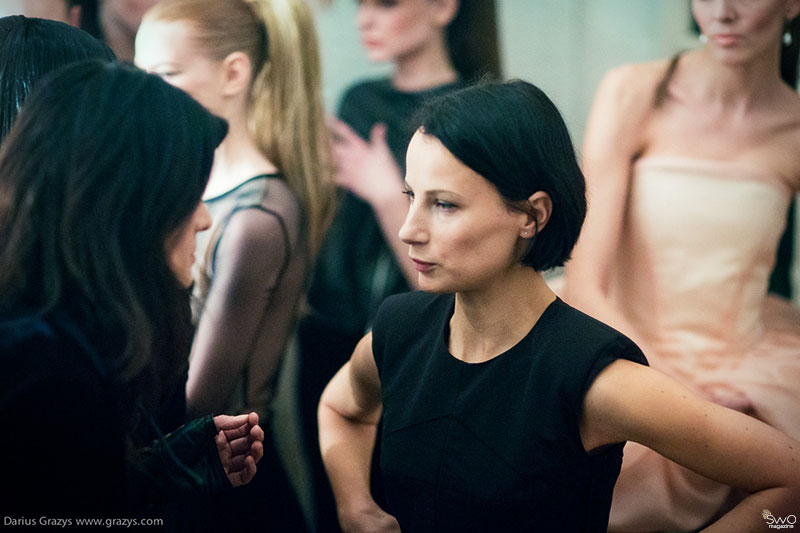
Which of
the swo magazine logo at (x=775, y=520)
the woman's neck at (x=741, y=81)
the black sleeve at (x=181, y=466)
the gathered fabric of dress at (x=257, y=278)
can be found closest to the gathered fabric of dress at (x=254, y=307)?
the gathered fabric of dress at (x=257, y=278)

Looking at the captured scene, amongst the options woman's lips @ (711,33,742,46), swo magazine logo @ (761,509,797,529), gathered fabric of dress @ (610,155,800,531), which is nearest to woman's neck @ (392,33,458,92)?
gathered fabric of dress @ (610,155,800,531)

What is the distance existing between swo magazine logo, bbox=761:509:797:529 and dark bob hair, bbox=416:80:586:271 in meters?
Result: 0.54

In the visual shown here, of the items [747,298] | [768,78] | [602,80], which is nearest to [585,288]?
[747,298]

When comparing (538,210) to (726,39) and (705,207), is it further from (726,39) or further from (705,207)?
(726,39)

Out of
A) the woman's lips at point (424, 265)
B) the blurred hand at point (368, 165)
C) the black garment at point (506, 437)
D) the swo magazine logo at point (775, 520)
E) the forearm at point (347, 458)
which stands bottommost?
the forearm at point (347, 458)

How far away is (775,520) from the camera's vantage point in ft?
4.20

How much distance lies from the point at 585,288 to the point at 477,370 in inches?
31.0

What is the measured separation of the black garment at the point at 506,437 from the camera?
129 centimetres

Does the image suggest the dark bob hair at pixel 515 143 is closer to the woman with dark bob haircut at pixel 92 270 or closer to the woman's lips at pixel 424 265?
the woman's lips at pixel 424 265

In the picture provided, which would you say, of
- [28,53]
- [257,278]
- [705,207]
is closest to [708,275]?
[705,207]

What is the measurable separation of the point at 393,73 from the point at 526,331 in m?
1.05

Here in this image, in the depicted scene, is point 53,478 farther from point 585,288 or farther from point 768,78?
point 768,78

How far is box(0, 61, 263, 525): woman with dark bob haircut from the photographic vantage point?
3.71 ft

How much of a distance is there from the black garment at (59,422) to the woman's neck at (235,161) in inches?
36.0
